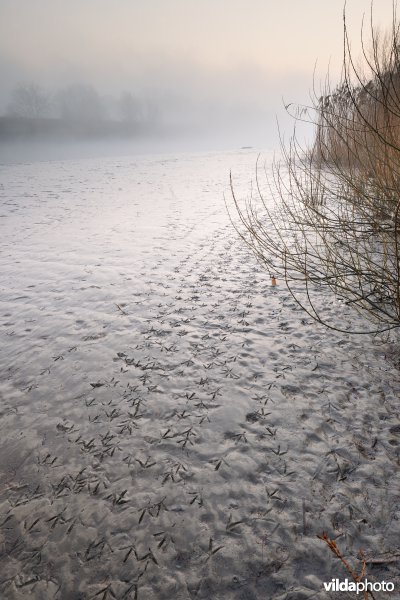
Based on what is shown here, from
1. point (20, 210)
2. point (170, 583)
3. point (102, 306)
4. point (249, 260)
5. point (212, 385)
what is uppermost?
point (20, 210)

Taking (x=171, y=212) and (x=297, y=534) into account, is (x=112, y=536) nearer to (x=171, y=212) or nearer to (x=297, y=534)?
(x=297, y=534)

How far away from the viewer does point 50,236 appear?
791 centimetres

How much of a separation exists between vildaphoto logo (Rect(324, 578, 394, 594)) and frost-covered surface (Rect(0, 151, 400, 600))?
0.03m

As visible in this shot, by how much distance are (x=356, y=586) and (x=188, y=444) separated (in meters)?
1.22

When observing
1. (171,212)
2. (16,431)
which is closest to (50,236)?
(171,212)

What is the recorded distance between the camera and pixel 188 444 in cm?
243

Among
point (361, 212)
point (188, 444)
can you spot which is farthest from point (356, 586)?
point (361, 212)

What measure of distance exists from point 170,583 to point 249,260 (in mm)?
4972

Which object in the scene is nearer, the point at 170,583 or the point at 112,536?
the point at 170,583

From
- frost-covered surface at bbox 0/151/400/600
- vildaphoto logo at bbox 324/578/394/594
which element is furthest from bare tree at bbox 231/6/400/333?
vildaphoto logo at bbox 324/578/394/594

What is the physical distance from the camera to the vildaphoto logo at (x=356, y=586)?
1564 mm

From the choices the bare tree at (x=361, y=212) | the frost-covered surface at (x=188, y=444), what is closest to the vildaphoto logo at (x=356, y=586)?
the frost-covered surface at (x=188, y=444)

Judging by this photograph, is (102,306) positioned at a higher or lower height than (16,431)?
higher

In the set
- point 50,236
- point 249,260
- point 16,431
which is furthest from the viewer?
point 50,236
